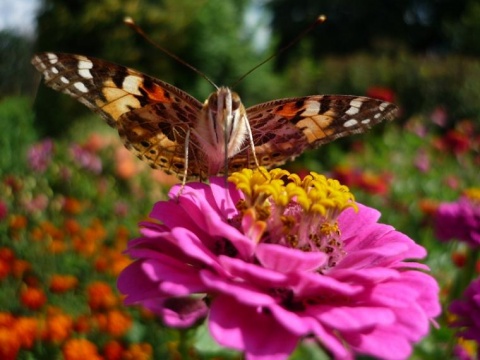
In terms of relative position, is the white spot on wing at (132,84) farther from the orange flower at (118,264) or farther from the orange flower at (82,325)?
the orange flower at (118,264)

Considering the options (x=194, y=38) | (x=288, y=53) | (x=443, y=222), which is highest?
(x=443, y=222)

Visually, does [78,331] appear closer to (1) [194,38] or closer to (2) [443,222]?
(2) [443,222]

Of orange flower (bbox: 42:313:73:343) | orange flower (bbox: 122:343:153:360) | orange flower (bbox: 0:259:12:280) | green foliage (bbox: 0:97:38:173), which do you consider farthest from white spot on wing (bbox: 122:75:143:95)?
green foliage (bbox: 0:97:38:173)

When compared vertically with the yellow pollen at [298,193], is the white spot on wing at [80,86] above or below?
above

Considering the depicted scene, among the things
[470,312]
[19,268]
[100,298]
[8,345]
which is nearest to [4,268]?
[19,268]

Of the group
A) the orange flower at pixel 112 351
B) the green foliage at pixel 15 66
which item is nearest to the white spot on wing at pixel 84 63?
the orange flower at pixel 112 351

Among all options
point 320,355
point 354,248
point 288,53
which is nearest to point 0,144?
point 320,355

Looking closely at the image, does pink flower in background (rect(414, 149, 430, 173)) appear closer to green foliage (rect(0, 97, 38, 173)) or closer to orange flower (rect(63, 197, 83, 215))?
orange flower (rect(63, 197, 83, 215))
